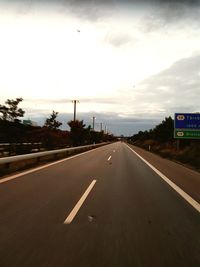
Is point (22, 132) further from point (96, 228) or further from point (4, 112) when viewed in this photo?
point (96, 228)

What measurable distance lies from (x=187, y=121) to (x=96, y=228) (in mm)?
29531

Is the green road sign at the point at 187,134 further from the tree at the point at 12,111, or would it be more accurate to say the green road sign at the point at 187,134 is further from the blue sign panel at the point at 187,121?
the tree at the point at 12,111

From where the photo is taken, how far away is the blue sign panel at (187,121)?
3484 centimetres

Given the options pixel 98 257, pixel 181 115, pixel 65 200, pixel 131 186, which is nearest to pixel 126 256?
pixel 98 257

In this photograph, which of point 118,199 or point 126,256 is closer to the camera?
point 126,256

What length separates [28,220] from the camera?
7.38m

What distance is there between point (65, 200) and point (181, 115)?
2714 centimetres

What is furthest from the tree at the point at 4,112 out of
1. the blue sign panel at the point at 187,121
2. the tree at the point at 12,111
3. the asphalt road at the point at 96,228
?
the asphalt road at the point at 96,228

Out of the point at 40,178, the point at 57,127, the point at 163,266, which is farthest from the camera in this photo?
the point at 57,127

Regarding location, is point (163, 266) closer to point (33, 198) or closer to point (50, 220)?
point (50, 220)

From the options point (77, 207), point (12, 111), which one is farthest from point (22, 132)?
point (77, 207)

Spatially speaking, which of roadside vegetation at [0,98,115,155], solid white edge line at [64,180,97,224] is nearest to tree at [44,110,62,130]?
roadside vegetation at [0,98,115,155]

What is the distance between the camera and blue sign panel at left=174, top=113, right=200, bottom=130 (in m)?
34.8

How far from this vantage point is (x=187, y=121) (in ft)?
115
